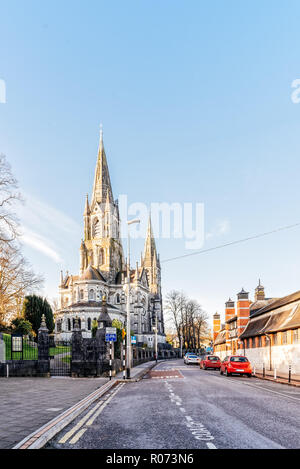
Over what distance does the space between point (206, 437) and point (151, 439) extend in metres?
0.97

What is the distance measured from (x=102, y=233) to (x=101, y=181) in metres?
13.3

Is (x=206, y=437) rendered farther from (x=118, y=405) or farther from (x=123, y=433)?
(x=118, y=405)

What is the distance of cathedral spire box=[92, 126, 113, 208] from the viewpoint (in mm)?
92456

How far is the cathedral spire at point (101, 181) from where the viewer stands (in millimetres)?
92456

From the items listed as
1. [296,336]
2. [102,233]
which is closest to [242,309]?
[296,336]

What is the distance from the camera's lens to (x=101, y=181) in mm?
93938

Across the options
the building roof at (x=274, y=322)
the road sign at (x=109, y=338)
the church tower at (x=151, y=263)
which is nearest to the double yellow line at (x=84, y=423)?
the road sign at (x=109, y=338)

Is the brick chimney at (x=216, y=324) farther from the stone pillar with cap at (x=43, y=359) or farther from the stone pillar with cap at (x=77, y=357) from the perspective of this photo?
the stone pillar with cap at (x=43, y=359)

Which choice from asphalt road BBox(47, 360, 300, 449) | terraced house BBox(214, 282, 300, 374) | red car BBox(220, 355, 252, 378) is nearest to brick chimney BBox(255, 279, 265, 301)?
terraced house BBox(214, 282, 300, 374)

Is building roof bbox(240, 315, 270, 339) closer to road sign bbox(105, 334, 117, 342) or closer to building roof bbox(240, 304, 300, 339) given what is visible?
building roof bbox(240, 304, 300, 339)

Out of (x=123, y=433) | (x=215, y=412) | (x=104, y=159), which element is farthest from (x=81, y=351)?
(x=104, y=159)

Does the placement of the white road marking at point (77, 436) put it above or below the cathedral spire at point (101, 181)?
below

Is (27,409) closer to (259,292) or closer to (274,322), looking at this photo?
(274,322)
